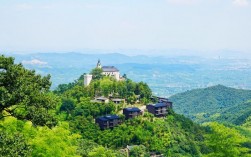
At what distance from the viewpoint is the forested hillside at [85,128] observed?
10070 millimetres

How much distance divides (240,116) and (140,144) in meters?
45.9

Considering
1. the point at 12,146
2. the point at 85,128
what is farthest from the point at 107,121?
the point at 12,146

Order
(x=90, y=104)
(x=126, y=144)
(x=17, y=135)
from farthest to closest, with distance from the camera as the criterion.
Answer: (x=90, y=104), (x=126, y=144), (x=17, y=135)

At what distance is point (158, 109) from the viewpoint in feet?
127

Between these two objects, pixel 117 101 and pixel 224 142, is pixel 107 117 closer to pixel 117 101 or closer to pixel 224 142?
pixel 117 101

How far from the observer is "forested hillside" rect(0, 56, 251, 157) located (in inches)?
396

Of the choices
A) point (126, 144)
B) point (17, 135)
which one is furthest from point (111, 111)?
point (17, 135)

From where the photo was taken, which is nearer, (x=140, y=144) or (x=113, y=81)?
(x=140, y=144)

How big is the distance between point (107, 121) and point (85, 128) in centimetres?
212

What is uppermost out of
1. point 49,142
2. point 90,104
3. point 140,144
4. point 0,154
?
point 0,154

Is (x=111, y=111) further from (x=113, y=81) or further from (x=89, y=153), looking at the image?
(x=89, y=153)

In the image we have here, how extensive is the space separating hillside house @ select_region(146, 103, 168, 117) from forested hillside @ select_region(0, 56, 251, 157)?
0.63m

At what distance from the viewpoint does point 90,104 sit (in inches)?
1460

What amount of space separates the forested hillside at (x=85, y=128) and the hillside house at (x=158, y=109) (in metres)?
0.63
